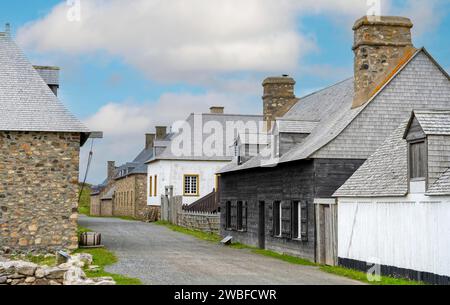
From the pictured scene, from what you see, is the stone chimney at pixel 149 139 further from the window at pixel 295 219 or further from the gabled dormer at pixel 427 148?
the gabled dormer at pixel 427 148

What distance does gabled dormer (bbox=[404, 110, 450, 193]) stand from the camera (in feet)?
53.3

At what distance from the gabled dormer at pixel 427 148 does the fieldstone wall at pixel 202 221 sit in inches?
746

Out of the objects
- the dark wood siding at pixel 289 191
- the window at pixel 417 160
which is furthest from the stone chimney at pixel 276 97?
the window at pixel 417 160

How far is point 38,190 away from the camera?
24.0m

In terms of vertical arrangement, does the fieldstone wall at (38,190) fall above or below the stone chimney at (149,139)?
below

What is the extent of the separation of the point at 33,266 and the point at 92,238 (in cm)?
981

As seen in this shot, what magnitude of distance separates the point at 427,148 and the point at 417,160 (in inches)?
27.2

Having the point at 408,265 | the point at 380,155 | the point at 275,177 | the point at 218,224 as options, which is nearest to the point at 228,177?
the point at 218,224

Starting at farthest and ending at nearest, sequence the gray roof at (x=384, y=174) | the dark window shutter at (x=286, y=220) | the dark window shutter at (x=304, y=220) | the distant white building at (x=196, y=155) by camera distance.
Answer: the distant white building at (x=196, y=155) → the dark window shutter at (x=286, y=220) → the dark window shutter at (x=304, y=220) → the gray roof at (x=384, y=174)

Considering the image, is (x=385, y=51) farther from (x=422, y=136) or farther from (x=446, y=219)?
(x=446, y=219)

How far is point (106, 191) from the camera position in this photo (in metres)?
77.1

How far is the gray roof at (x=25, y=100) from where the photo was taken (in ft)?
79.0

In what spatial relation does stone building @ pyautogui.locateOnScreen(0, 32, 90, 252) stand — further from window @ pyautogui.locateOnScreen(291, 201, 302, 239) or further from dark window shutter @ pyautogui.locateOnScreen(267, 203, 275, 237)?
window @ pyautogui.locateOnScreen(291, 201, 302, 239)

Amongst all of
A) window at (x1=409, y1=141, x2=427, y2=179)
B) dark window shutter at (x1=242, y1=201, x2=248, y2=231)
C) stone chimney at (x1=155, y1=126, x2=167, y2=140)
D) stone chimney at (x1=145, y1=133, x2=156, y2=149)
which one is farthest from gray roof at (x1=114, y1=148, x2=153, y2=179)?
window at (x1=409, y1=141, x2=427, y2=179)
